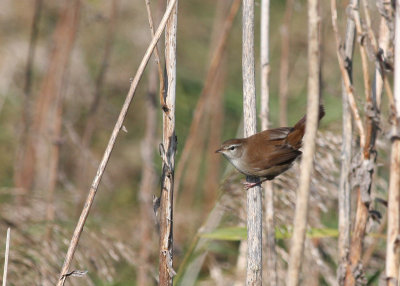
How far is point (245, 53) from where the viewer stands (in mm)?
1794

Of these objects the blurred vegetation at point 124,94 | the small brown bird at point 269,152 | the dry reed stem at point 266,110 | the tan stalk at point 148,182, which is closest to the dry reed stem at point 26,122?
the blurred vegetation at point 124,94

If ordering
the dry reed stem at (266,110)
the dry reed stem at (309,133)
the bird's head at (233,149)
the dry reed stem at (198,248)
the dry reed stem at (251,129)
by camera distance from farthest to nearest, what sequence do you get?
the bird's head at (233,149) → the dry reed stem at (198,248) → the dry reed stem at (266,110) → the dry reed stem at (251,129) → the dry reed stem at (309,133)

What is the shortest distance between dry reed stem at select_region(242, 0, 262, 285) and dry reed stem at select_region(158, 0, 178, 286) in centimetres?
27

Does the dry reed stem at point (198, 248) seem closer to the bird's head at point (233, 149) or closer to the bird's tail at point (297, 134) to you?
the bird's head at point (233, 149)

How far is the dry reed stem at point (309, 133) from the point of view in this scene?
53.7 inches

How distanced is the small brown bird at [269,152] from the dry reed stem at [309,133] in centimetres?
91

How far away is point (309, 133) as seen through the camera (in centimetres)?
138

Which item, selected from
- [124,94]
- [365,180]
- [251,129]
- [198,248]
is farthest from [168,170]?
[124,94]

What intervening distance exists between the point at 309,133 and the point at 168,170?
0.43 meters

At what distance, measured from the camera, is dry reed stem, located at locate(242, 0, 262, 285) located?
1.76 meters

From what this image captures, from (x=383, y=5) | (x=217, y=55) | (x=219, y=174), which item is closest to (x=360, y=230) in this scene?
(x=383, y=5)

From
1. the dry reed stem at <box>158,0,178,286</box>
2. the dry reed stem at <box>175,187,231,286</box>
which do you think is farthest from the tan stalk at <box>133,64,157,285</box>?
the dry reed stem at <box>158,0,178,286</box>

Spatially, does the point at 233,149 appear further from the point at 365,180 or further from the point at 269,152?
the point at 365,180

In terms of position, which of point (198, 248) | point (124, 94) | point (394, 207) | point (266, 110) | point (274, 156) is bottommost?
point (198, 248)
